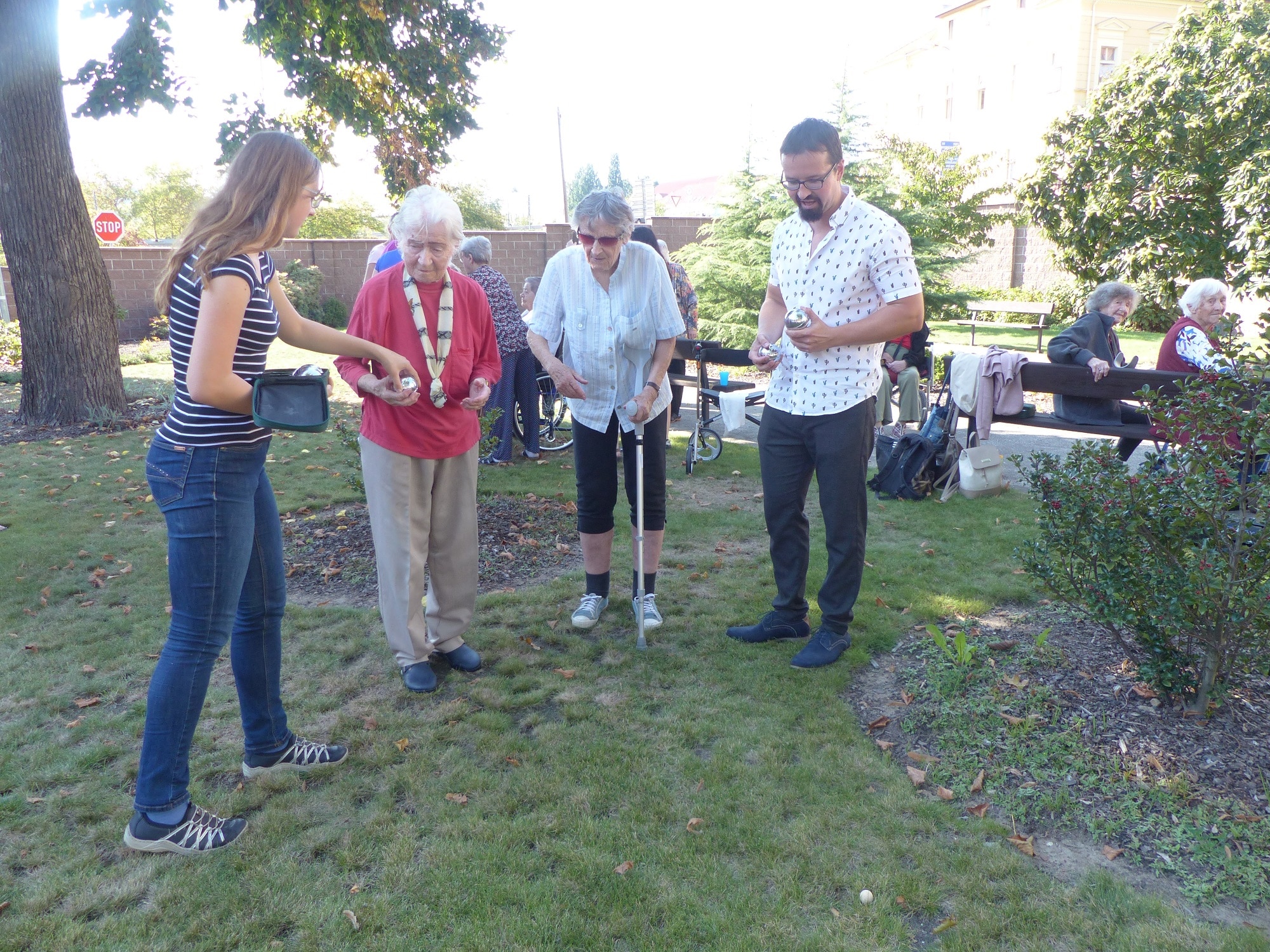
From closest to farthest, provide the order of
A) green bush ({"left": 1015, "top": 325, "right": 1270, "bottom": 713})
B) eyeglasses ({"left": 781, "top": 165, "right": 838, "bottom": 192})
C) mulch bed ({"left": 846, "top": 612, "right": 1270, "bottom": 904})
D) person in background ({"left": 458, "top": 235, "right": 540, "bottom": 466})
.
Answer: mulch bed ({"left": 846, "top": 612, "right": 1270, "bottom": 904}), green bush ({"left": 1015, "top": 325, "right": 1270, "bottom": 713}), eyeglasses ({"left": 781, "top": 165, "right": 838, "bottom": 192}), person in background ({"left": 458, "top": 235, "right": 540, "bottom": 466})

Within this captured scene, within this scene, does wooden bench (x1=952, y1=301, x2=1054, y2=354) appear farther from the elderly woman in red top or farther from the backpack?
the elderly woman in red top

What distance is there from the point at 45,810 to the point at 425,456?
1.72m

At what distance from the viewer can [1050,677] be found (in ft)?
11.6

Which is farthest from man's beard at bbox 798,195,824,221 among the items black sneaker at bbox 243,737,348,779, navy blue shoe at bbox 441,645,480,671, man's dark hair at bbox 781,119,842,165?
black sneaker at bbox 243,737,348,779

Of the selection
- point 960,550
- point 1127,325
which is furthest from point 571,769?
point 1127,325

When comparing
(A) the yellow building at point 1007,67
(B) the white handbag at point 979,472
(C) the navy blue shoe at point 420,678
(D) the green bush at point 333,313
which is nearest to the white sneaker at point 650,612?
(C) the navy blue shoe at point 420,678

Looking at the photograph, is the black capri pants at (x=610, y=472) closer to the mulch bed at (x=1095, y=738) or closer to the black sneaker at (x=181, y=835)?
the mulch bed at (x=1095, y=738)

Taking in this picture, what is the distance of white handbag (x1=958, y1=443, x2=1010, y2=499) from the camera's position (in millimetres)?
6891

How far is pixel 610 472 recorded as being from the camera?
13.8 ft

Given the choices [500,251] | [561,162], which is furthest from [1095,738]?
[561,162]

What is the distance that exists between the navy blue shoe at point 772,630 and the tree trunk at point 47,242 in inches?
341

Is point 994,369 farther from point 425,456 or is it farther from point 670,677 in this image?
point 425,456

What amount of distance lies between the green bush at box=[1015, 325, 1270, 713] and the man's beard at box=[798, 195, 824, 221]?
137cm

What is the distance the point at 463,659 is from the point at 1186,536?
2.85 meters
